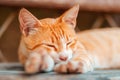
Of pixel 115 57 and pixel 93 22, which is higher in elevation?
pixel 93 22

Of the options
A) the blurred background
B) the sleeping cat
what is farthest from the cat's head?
the blurred background

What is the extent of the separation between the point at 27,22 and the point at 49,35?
0.09m

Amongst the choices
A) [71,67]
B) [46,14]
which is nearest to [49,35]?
[71,67]

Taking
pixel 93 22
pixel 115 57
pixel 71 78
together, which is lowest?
pixel 71 78

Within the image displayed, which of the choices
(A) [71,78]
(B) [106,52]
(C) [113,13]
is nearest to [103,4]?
(C) [113,13]

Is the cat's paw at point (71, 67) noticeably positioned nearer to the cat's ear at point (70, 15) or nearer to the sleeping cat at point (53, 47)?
→ the sleeping cat at point (53, 47)

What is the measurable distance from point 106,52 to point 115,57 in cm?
4

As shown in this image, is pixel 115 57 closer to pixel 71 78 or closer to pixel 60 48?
pixel 60 48

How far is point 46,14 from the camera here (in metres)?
1.58

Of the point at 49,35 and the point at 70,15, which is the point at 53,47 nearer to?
the point at 49,35

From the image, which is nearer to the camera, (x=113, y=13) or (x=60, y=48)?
(x=60, y=48)

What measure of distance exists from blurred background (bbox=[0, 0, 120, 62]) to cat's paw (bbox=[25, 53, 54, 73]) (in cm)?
63

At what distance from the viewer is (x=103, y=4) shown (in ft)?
4.90

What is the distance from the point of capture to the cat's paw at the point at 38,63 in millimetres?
763
